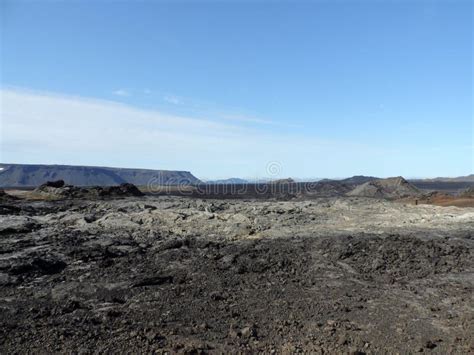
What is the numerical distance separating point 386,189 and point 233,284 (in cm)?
3189

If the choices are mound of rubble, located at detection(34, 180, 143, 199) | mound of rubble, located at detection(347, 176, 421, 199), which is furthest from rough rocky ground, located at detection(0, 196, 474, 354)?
mound of rubble, located at detection(347, 176, 421, 199)

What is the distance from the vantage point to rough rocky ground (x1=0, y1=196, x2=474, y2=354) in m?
5.58

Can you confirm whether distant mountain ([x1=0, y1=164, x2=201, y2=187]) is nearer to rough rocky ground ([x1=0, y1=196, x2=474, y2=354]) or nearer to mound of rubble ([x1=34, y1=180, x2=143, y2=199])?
mound of rubble ([x1=34, y1=180, x2=143, y2=199])

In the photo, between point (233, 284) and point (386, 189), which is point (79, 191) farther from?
point (386, 189)

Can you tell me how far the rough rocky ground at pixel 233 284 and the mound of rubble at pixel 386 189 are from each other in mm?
20649

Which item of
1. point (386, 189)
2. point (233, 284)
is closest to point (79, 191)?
point (233, 284)

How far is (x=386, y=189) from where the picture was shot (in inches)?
1476

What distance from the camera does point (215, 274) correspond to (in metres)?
8.63

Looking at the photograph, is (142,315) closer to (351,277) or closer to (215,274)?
(215,274)

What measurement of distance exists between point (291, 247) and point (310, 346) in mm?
5409

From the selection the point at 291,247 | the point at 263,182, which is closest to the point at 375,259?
the point at 291,247

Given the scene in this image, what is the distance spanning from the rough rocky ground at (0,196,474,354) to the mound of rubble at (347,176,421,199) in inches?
813

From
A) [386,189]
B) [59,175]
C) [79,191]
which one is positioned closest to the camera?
[79,191]

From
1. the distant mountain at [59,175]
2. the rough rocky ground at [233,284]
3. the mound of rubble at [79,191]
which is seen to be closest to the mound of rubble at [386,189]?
the mound of rubble at [79,191]
